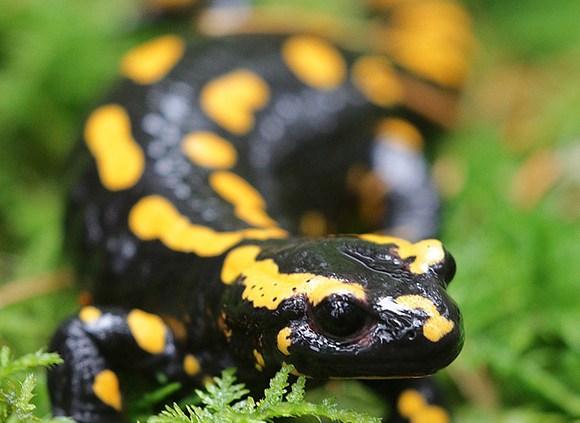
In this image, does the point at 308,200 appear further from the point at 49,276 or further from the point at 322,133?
the point at 49,276

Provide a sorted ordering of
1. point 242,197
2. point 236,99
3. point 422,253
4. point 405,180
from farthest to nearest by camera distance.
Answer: point 405,180, point 236,99, point 242,197, point 422,253

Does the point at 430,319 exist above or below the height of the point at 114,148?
above

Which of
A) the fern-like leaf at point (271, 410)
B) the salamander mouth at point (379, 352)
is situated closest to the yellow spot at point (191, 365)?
the fern-like leaf at point (271, 410)

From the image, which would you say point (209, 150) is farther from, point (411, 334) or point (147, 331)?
point (411, 334)

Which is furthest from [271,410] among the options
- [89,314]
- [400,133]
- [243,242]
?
[400,133]

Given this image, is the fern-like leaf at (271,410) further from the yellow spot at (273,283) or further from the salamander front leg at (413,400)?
the salamander front leg at (413,400)

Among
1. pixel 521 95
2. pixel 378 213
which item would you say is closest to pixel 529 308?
pixel 378 213
